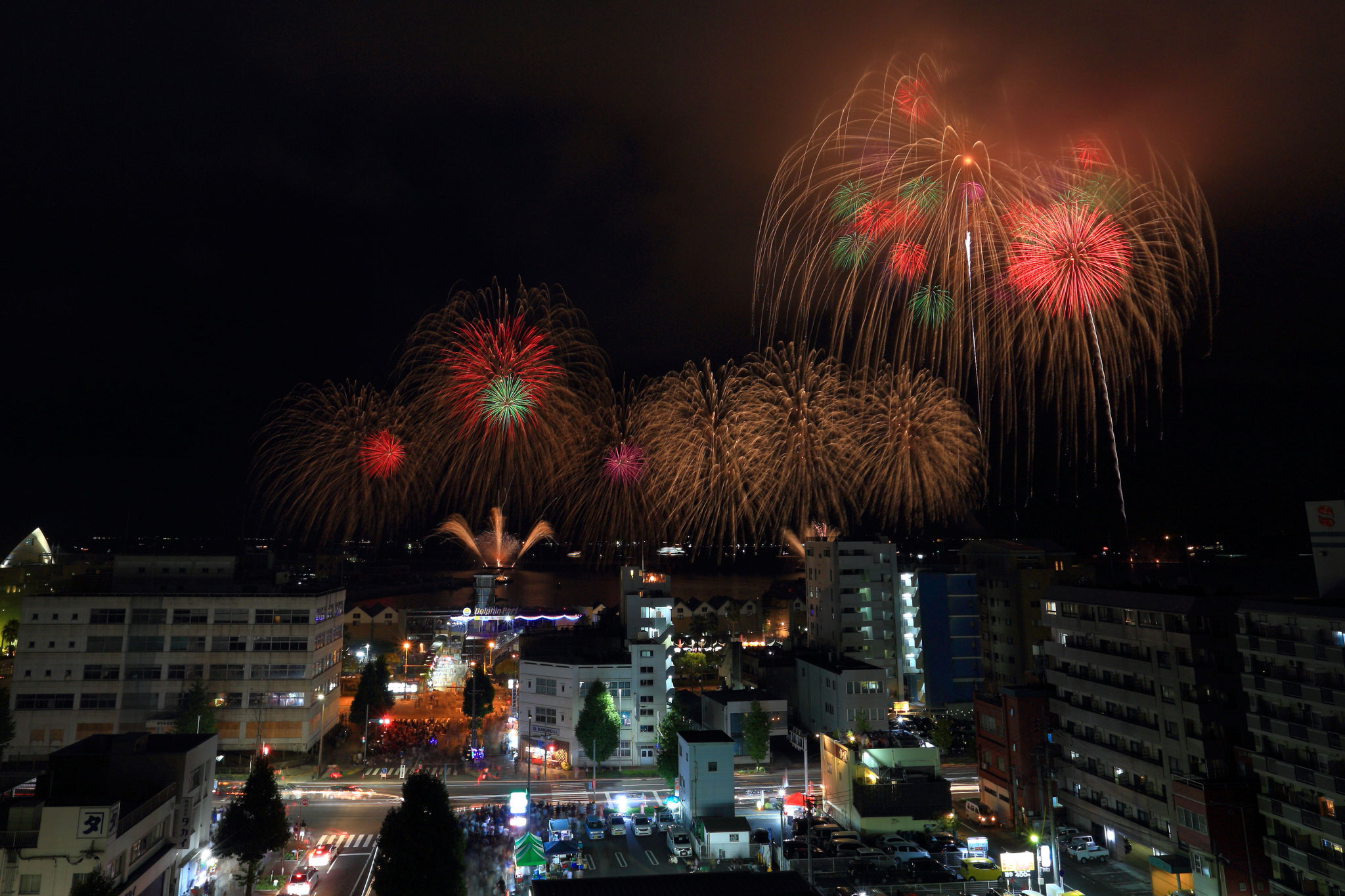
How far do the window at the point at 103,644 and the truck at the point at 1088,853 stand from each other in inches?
1186

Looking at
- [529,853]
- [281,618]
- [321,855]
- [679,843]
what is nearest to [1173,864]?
[679,843]

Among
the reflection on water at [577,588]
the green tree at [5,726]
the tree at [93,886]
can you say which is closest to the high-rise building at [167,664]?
the green tree at [5,726]

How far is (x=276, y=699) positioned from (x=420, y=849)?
627 inches

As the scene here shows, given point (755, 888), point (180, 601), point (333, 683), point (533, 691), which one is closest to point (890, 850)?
point (755, 888)

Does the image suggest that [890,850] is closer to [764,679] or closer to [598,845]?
[598,845]

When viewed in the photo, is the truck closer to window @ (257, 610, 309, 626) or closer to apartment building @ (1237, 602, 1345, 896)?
apartment building @ (1237, 602, 1345, 896)

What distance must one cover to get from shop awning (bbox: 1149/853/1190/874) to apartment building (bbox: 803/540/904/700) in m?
17.7

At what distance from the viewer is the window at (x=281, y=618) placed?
2645 cm

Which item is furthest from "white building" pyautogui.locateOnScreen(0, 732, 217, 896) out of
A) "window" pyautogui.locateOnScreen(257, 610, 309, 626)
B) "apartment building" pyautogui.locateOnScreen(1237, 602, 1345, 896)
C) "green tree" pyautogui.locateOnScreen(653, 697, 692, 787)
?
"apartment building" pyautogui.locateOnScreen(1237, 602, 1345, 896)

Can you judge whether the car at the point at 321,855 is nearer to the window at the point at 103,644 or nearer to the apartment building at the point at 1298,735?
the window at the point at 103,644

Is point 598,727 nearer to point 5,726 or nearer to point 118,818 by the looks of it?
point 118,818

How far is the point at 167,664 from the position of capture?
25.8 m

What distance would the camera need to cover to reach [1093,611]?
64.2 ft

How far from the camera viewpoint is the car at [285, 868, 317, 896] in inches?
590
